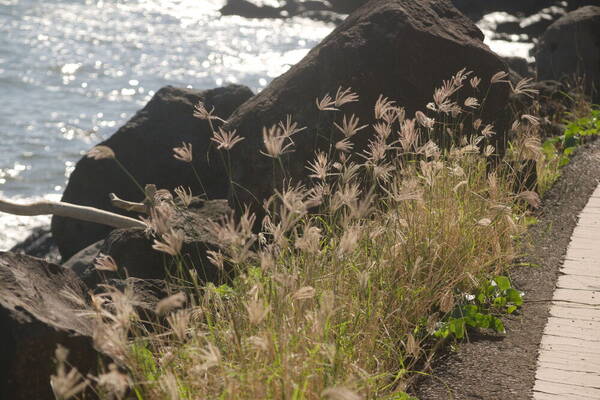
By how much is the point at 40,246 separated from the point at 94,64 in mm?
9226

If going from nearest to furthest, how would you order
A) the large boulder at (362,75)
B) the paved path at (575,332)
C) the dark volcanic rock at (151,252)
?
the paved path at (575,332) < the dark volcanic rock at (151,252) < the large boulder at (362,75)

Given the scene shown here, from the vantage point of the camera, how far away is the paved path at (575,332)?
372 centimetres

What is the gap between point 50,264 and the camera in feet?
12.8

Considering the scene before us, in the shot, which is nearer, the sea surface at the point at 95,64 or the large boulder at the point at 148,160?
the large boulder at the point at 148,160

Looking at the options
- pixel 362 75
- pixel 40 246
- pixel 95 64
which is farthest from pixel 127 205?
pixel 95 64

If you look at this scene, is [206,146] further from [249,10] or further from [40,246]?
[249,10]

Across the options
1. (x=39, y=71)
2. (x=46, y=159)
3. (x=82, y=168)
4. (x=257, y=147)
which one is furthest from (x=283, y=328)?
(x=39, y=71)

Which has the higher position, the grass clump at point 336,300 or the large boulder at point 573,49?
the grass clump at point 336,300

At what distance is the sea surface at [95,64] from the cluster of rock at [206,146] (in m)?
3.14

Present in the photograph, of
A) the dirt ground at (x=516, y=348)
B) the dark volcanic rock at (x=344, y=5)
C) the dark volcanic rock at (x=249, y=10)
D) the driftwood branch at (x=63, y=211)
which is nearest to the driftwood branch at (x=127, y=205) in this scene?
the driftwood branch at (x=63, y=211)

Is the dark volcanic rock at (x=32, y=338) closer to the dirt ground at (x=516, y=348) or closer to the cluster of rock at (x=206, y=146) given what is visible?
the cluster of rock at (x=206, y=146)

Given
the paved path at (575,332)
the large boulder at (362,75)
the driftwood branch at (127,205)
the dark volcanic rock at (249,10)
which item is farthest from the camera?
the dark volcanic rock at (249,10)

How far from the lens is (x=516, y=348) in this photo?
4098 millimetres

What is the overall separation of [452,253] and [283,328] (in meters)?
1.60
